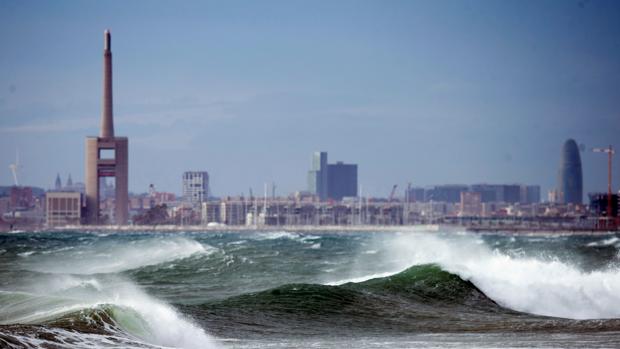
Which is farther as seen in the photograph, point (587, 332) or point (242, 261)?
point (242, 261)

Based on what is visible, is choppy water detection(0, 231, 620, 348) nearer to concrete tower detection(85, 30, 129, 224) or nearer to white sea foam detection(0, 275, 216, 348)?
white sea foam detection(0, 275, 216, 348)

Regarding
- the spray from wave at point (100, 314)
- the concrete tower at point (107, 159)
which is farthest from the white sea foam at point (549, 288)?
the concrete tower at point (107, 159)

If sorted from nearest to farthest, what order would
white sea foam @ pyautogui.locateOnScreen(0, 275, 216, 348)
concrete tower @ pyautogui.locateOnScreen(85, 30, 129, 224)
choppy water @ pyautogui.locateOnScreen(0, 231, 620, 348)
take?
white sea foam @ pyautogui.locateOnScreen(0, 275, 216, 348) → choppy water @ pyautogui.locateOnScreen(0, 231, 620, 348) → concrete tower @ pyautogui.locateOnScreen(85, 30, 129, 224)

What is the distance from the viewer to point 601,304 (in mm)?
32250

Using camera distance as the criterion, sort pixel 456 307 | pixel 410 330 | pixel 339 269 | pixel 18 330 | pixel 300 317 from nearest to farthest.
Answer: pixel 18 330, pixel 410 330, pixel 300 317, pixel 456 307, pixel 339 269

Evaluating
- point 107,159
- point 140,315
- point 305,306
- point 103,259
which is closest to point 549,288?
point 305,306

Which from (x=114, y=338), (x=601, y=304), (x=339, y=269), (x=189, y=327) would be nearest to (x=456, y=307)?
(x=601, y=304)

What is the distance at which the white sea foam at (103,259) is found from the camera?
163 feet

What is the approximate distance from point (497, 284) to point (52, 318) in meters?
18.2

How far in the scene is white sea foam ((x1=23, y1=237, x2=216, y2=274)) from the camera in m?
49.8

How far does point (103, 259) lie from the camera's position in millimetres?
59500

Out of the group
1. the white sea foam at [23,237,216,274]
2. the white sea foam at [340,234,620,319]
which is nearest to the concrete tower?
the white sea foam at [23,237,216,274]

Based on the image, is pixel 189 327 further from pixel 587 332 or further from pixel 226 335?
pixel 587 332

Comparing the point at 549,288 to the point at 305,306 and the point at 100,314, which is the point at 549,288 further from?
the point at 100,314
